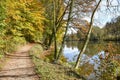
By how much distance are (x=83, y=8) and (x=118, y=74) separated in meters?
18.3

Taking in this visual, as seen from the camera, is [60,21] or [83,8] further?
[60,21]

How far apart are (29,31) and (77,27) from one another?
24.3 feet

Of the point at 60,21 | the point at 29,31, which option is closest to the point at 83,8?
the point at 60,21

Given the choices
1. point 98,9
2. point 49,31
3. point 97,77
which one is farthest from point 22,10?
point 97,77

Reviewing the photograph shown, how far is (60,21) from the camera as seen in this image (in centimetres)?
3319

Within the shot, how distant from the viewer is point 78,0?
1144 inches

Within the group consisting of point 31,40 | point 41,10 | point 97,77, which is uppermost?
point 41,10

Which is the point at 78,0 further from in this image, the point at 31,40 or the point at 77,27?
the point at 31,40

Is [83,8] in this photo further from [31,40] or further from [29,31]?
[31,40]

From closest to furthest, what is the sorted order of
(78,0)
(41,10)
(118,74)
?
1. (118,74)
2. (78,0)
3. (41,10)

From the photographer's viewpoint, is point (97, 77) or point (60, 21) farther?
point (60, 21)

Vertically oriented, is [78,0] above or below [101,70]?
above

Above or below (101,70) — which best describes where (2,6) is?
above

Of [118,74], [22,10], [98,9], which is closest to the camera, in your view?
[118,74]
